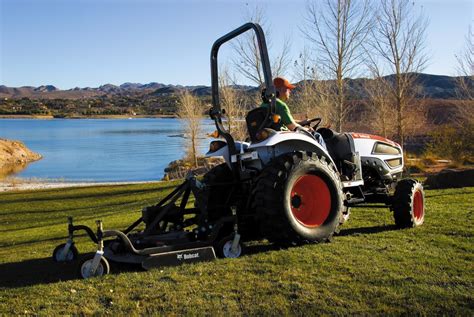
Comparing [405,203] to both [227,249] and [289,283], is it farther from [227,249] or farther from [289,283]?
[289,283]

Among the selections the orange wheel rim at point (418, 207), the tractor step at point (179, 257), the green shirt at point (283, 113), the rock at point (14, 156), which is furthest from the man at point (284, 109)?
the rock at point (14, 156)

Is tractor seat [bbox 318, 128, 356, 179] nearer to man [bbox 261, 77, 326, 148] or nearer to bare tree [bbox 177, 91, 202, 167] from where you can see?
man [bbox 261, 77, 326, 148]

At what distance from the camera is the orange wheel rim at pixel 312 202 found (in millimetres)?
6676

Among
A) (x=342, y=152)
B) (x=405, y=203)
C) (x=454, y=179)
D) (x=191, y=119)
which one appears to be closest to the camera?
(x=342, y=152)

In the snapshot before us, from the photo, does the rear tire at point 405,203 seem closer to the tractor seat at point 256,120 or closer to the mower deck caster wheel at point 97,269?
the tractor seat at point 256,120

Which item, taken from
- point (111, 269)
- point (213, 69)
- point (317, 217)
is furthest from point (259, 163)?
point (111, 269)

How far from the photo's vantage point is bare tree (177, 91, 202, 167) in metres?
43.7

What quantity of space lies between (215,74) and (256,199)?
222cm

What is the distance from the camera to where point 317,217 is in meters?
6.77

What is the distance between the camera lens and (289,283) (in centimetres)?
520

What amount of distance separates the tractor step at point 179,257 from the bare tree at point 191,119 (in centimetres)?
3680

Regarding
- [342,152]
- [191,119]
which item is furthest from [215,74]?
[191,119]

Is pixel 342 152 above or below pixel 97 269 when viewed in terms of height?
above

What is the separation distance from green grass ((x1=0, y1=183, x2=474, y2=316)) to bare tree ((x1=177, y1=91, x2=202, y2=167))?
36055mm
